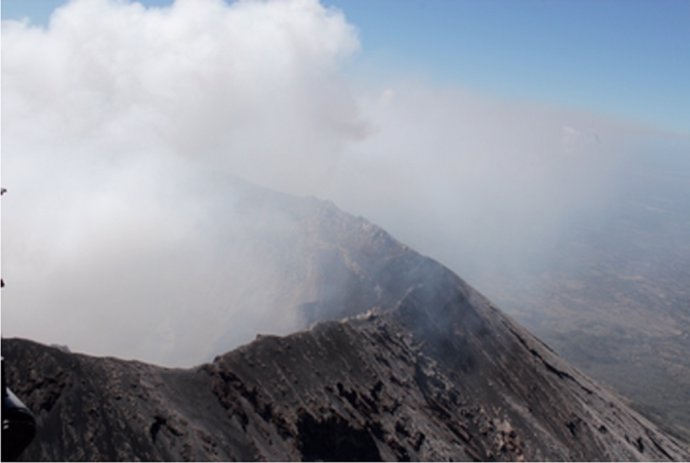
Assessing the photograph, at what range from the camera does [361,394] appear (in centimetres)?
4291

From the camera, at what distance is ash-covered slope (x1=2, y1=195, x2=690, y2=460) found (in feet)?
106

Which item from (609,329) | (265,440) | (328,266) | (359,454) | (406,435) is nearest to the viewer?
(265,440)

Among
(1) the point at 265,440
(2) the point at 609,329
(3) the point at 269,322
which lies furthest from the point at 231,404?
(2) the point at 609,329

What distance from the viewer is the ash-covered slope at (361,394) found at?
106ft

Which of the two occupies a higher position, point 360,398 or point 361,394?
point 361,394

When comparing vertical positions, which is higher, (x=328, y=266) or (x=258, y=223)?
(x=258, y=223)

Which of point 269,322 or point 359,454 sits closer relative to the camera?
point 359,454

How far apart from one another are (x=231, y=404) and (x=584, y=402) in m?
34.3

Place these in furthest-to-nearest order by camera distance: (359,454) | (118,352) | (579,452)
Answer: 1. (118,352)
2. (579,452)
3. (359,454)

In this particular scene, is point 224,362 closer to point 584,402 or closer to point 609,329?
point 584,402

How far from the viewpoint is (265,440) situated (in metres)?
35.9

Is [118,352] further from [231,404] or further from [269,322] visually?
[231,404]

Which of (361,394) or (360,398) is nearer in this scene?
(360,398)

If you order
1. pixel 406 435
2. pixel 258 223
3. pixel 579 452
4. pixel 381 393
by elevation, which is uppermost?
pixel 258 223
